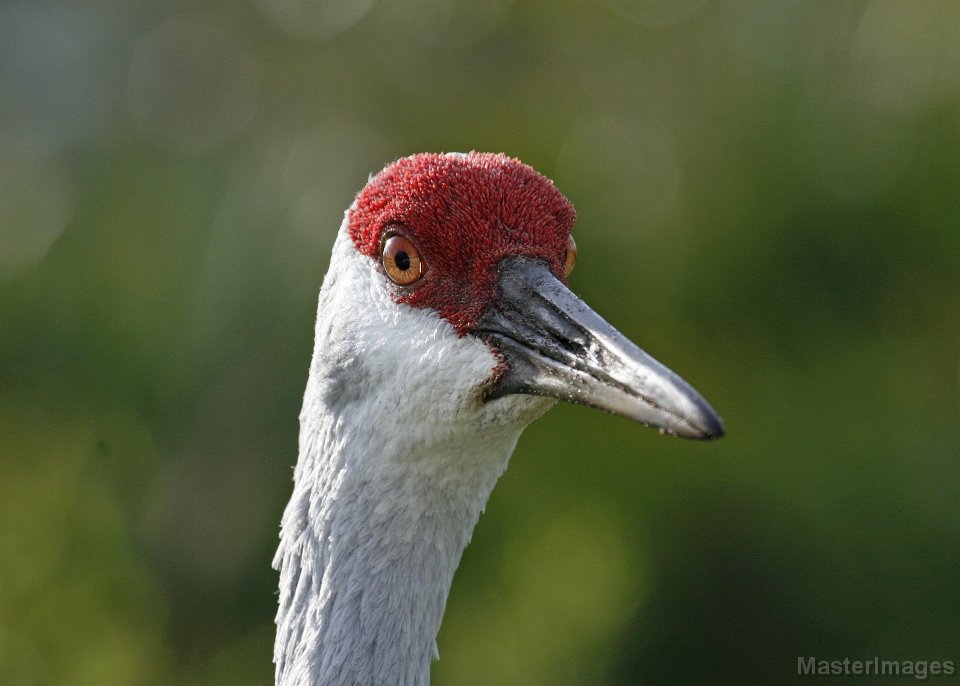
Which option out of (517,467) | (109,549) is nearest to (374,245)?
(517,467)

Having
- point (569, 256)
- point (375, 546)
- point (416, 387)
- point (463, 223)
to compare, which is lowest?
point (375, 546)

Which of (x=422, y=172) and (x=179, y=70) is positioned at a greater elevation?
(x=179, y=70)

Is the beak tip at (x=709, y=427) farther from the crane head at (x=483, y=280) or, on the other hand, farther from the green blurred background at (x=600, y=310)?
the green blurred background at (x=600, y=310)

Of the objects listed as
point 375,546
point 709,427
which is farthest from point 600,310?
point 709,427

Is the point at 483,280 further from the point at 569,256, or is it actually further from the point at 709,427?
the point at 709,427

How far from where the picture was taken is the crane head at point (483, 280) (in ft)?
6.86

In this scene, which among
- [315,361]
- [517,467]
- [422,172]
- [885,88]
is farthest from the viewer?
[517,467]

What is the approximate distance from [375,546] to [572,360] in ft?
2.21

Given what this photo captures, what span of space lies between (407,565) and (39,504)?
12.7 ft

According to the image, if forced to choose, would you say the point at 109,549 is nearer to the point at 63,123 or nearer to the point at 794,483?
the point at 63,123

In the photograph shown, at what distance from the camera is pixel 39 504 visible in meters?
5.52

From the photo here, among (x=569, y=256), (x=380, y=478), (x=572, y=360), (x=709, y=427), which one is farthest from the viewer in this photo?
(x=569, y=256)

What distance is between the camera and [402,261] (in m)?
2.25

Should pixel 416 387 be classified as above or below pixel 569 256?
below
